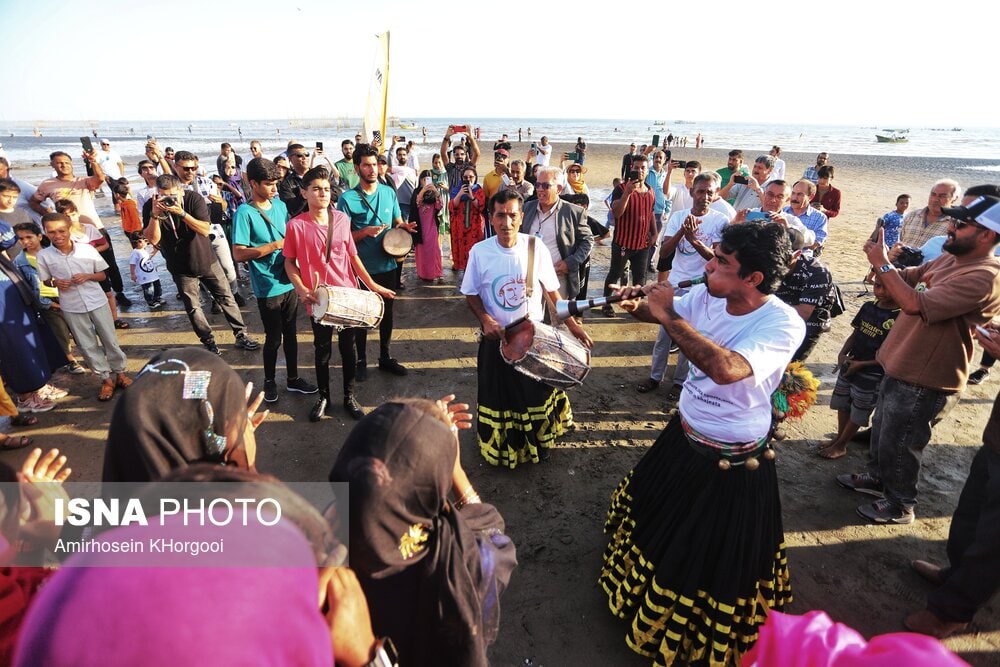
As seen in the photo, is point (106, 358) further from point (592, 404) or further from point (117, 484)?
point (592, 404)

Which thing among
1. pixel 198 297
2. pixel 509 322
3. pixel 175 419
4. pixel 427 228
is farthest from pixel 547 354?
pixel 427 228

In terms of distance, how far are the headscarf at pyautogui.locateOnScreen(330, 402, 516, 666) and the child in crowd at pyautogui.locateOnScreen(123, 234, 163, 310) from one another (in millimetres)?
7550

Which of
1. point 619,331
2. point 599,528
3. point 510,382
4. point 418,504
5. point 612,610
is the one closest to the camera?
point 418,504

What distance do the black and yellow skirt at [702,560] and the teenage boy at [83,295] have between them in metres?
5.74

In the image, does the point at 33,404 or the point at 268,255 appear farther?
the point at 33,404

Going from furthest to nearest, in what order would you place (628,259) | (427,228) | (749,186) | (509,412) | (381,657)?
(427,228)
(749,186)
(628,259)
(509,412)
(381,657)

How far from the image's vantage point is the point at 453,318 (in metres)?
7.40

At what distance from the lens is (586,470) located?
168 inches

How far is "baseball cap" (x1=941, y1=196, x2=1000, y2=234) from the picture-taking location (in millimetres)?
2695

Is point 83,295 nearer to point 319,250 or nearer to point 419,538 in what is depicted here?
point 319,250

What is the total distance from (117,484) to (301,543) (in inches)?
53.4

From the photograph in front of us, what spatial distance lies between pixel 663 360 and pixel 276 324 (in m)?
4.23

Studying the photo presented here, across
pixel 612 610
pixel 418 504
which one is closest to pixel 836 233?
pixel 612 610

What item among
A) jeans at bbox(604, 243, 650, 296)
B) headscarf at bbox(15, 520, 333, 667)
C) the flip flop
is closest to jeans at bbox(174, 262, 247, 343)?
jeans at bbox(604, 243, 650, 296)
